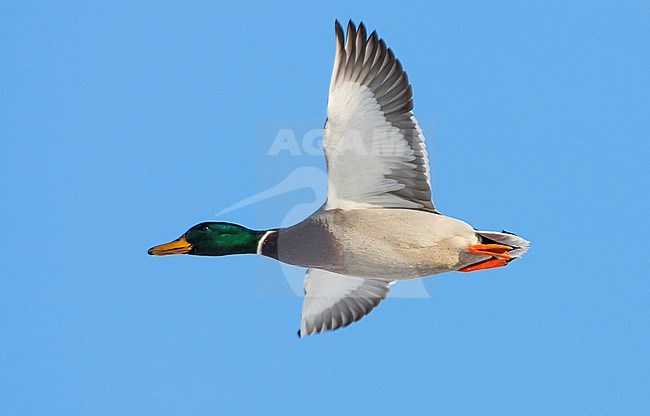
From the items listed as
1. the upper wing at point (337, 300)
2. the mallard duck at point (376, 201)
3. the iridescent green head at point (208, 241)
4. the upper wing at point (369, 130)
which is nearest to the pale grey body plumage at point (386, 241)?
the mallard duck at point (376, 201)

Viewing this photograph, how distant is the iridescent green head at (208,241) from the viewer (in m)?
9.53

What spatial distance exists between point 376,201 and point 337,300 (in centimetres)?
209

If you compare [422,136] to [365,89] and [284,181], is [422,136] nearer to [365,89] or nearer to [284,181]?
[365,89]

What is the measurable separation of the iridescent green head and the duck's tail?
2180 mm

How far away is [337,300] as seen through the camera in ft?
34.7

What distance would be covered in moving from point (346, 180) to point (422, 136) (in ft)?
2.39

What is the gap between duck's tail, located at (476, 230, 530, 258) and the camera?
29.1ft

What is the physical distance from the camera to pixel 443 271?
8859 millimetres

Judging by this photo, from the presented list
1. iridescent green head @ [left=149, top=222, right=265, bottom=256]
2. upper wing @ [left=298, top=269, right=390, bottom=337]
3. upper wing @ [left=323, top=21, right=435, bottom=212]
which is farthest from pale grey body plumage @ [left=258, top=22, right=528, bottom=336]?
upper wing @ [left=298, top=269, right=390, bottom=337]

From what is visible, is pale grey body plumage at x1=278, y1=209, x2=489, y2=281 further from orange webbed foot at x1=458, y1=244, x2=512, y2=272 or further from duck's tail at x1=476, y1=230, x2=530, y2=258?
duck's tail at x1=476, y1=230, x2=530, y2=258

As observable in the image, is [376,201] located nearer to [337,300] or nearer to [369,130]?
[369,130]

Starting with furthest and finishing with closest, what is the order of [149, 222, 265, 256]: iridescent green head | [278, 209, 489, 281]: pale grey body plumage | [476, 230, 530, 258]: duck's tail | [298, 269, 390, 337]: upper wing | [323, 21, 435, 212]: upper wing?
1. [298, 269, 390, 337]: upper wing
2. [149, 222, 265, 256]: iridescent green head
3. [476, 230, 530, 258]: duck's tail
4. [278, 209, 489, 281]: pale grey body plumage
5. [323, 21, 435, 212]: upper wing

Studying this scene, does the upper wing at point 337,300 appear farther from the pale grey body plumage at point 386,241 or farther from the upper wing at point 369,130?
the upper wing at point 369,130

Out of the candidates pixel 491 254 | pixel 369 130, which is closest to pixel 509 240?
pixel 491 254
